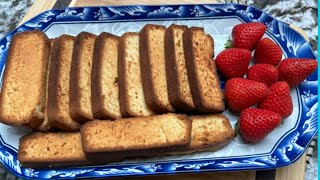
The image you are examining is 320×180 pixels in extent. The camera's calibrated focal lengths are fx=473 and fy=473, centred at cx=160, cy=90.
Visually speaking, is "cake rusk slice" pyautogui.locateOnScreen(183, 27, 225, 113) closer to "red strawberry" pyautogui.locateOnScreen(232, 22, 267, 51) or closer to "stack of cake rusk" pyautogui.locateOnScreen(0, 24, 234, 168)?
"stack of cake rusk" pyautogui.locateOnScreen(0, 24, 234, 168)

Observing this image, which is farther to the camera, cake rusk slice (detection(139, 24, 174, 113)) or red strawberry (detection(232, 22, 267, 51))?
red strawberry (detection(232, 22, 267, 51))

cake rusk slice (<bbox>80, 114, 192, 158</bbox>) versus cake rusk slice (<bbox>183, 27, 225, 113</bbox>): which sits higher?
cake rusk slice (<bbox>183, 27, 225, 113</bbox>)

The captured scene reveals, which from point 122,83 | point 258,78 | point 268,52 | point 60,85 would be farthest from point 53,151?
point 268,52

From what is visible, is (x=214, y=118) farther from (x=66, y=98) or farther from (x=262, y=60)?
(x=66, y=98)

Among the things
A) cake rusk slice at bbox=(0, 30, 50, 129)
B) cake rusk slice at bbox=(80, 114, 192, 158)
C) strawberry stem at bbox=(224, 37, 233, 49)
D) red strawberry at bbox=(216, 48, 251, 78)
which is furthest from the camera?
strawberry stem at bbox=(224, 37, 233, 49)

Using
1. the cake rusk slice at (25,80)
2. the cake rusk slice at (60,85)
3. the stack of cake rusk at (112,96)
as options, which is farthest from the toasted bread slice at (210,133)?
the cake rusk slice at (25,80)

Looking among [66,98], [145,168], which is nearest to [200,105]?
[145,168]

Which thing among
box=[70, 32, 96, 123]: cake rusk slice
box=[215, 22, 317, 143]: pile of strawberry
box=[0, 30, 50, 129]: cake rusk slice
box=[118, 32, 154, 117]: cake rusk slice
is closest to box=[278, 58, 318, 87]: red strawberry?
box=[215, 22, 317, 143]: pile of strawberry
